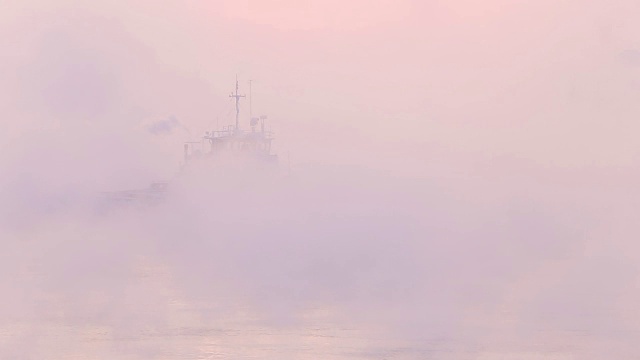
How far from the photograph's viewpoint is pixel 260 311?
48.1 meters

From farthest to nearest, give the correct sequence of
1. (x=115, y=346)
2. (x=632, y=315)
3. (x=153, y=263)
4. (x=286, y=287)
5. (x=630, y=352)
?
(x=153, y=263)
(x=286, y=287)
(x=632, y=315)
(x=115, y=346)
(x=630, y=352)

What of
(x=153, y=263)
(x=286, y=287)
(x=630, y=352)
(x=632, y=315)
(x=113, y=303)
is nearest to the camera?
(x=630, y=352)

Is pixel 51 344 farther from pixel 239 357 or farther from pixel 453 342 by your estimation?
pixel 453 342

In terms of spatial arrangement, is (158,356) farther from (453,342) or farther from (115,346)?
(453,342)

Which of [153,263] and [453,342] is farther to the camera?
[153,263]

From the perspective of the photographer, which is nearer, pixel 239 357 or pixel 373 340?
pixel 239 357

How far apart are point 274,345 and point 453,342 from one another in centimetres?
491

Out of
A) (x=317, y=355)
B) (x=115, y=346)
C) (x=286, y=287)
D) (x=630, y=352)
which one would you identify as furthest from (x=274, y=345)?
(x=286, y=287)

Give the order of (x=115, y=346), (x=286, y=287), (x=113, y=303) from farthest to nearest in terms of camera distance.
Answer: (x=286, y=287)
(x=113, y=303)
(x=115, y=346)

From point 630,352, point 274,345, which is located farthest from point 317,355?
point 630,352

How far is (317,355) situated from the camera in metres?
39.5

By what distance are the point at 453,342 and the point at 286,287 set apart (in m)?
14.8

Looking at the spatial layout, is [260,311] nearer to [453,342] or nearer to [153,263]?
[453,342]

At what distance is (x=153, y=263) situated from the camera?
66812mm
